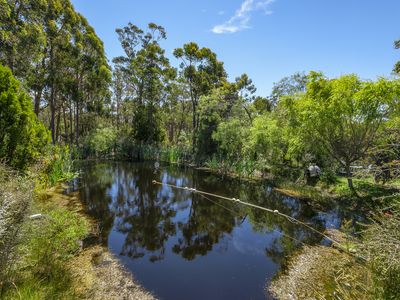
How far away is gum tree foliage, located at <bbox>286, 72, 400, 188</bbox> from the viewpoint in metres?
10.0

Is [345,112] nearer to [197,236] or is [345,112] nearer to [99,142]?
[197,236]

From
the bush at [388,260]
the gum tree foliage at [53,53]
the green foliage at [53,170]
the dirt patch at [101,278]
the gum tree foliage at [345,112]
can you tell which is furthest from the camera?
the gum tree foliage at [53,53]

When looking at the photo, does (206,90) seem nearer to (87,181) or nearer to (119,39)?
(119,39)

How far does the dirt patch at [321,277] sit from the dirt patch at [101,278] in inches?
105

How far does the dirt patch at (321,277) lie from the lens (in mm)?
4121

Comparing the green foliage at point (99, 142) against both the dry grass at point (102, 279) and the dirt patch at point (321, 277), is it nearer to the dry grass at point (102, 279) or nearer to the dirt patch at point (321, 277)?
the dry grass at point (102, 279)

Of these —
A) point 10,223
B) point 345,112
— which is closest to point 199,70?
point 345,112

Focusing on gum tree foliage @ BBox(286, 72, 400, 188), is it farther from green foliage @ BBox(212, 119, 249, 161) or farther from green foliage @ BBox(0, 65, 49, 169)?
green foliage @ BBox(0, 65, 49, 169)

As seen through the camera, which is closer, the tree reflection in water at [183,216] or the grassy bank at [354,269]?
the grassy bank at [354,269]

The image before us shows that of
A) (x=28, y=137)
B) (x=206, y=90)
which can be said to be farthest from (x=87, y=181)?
(x=206, y=90)

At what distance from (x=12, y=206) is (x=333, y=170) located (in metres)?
15.5

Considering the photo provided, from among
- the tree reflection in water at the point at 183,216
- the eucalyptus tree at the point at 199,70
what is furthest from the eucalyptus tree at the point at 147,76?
the tree reflection in water at the point at 183,216

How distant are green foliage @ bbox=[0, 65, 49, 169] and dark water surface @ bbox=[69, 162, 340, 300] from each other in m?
2.95

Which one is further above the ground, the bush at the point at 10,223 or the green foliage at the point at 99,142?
the green foliage at the point at 99,142
